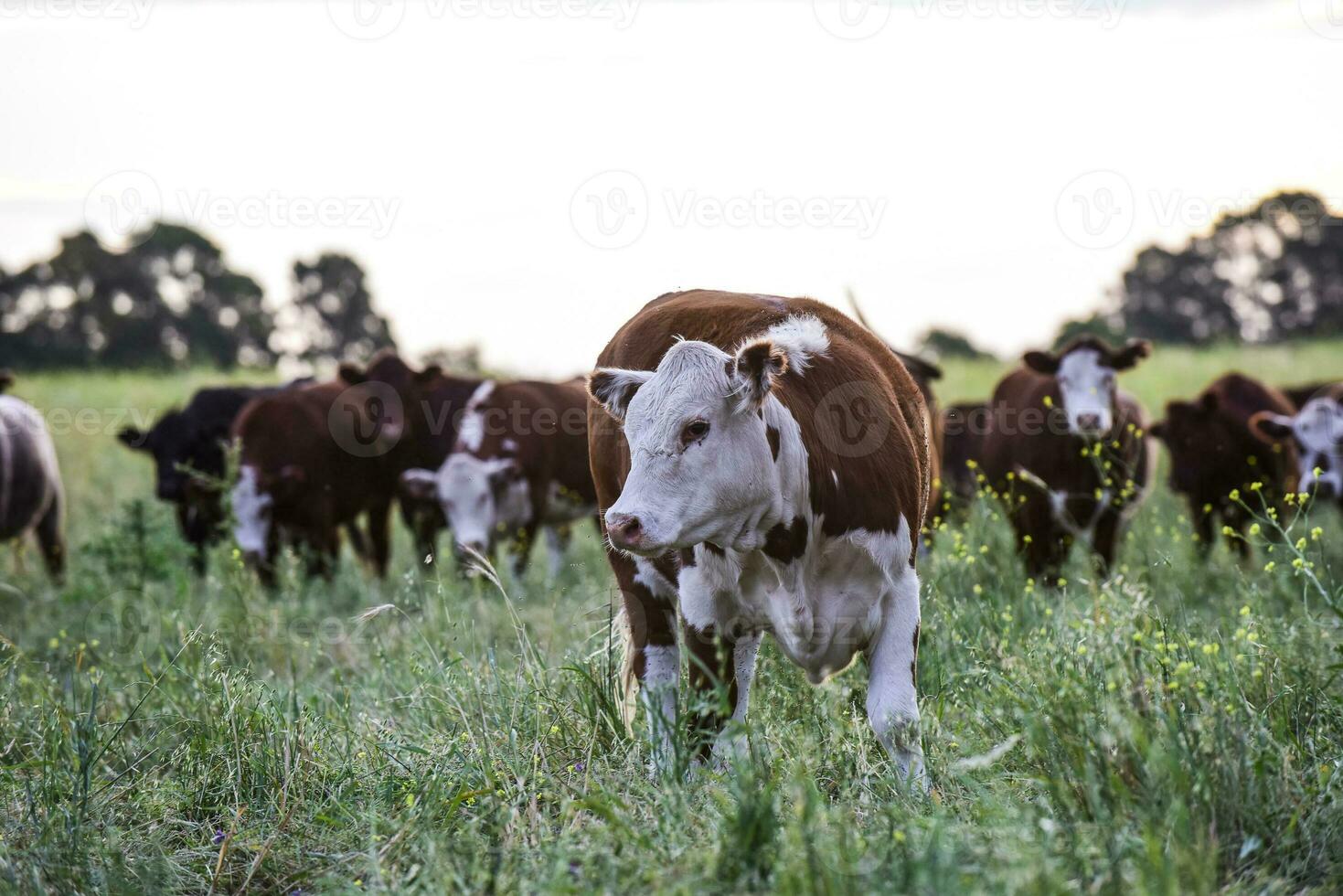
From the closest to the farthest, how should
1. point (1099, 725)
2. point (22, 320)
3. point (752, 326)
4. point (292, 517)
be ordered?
point (1099, 725)
point (752, 326)
point (292, 517)
point (22, 320)

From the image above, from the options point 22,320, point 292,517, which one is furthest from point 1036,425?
point 22,320

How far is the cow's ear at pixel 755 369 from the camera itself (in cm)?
351

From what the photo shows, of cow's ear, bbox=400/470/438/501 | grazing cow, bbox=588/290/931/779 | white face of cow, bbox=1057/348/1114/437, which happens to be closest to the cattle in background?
cow's ear, bbox=400/470/438/501

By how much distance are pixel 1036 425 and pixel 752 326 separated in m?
4.69

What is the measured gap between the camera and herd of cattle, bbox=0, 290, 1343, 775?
3.64 meters

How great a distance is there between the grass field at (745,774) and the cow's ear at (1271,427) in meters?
3.03

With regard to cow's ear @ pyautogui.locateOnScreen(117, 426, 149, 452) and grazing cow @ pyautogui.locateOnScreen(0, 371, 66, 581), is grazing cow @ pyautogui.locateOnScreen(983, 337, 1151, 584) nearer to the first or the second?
cow's ear @ pyautogui.locateOnScreen(117, 426, 149, 452)

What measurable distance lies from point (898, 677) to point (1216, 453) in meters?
6.46

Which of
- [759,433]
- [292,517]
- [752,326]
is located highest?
[752,326]

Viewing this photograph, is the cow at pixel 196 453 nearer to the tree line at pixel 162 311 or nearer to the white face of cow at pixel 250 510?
the white face of cow at pixel 250 510

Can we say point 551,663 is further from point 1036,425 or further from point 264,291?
point 264,291

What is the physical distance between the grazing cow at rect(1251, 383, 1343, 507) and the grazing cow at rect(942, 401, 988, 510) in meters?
2.70

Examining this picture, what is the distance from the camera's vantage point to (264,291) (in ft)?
100

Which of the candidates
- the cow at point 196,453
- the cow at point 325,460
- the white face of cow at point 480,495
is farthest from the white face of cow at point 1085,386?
the cow at point 196,453
